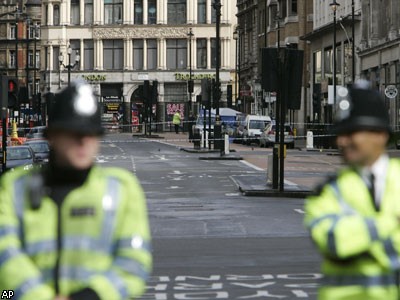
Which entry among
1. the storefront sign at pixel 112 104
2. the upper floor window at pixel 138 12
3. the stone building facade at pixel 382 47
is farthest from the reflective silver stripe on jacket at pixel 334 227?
the upper floor window at pixel 138 12

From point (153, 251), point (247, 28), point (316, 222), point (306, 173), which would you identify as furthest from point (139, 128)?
point (316, 222)

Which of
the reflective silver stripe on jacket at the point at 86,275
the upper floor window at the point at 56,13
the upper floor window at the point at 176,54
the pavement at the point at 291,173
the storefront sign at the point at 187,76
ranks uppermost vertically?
the upper floor window at the point at 56,13

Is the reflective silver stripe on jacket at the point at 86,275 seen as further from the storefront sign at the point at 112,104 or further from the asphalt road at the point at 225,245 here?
the storefront sign at the point at 112,104

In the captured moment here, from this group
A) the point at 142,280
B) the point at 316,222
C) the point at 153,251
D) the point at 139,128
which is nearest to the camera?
the point at 142,280

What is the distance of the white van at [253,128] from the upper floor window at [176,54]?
57.4 m

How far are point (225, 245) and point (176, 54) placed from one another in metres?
120

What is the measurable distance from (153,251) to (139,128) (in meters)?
105

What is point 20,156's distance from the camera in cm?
3819

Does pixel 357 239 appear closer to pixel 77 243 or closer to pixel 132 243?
Result: pixel 132 243

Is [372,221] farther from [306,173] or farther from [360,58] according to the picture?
[360,58]

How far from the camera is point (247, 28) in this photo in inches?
4916

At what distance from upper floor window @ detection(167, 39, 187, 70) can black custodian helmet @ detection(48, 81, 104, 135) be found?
5159 inches

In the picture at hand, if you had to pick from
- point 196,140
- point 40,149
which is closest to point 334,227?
point 40,149

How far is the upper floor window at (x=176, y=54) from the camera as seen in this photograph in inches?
5404
